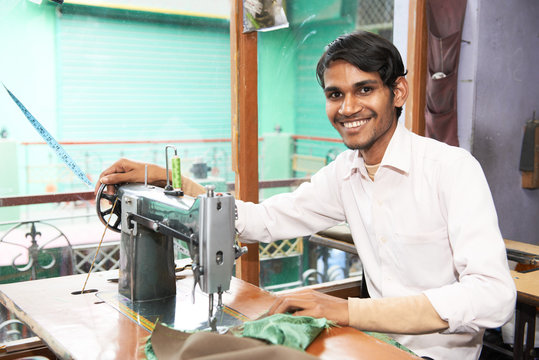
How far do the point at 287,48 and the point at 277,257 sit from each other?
169cm

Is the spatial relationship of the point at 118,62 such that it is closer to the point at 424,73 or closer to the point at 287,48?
the point at 287,48

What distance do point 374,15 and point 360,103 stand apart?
2.25 m

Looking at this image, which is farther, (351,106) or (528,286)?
(528,286)

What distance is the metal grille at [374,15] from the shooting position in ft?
11.8

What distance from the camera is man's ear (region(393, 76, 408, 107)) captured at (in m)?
1.74

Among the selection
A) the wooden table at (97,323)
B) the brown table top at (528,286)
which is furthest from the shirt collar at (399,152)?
the brown table top at (528,286)

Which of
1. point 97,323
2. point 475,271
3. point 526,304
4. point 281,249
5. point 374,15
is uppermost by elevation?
point 374,15

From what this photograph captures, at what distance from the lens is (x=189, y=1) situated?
8.74 feet

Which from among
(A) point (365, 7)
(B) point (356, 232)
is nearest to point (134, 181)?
(B) point (356, 232)

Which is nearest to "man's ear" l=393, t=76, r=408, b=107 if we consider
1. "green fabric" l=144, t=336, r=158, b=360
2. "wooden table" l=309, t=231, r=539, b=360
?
"wooden table" l=309, t=231, r=539, b=360

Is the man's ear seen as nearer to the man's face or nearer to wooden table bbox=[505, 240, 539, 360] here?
the man's face

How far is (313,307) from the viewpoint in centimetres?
131

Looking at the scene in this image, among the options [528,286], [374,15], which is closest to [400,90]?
[528,286]

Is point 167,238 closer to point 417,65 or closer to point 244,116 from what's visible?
point 244,116
